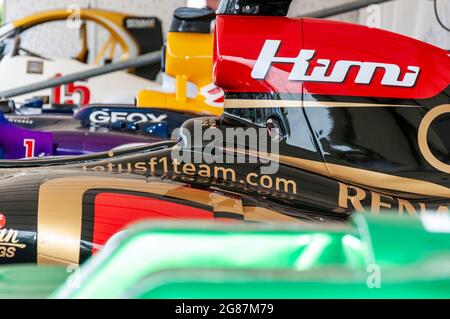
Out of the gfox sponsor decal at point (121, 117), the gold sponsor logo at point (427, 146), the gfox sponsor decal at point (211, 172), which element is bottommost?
the gfox sponsor decal at point (121, 117)

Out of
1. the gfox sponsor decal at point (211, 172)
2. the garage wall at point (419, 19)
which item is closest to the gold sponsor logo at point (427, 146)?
the gfox sponsor decal at point (211, 172)

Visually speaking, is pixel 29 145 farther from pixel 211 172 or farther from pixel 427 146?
pixel 427 146

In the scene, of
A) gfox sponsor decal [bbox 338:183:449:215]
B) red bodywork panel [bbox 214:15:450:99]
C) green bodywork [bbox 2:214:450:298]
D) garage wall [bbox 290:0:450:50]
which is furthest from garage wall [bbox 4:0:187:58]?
green bodywork [bbox 2:214:450:298]

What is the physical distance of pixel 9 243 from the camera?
1183 mm

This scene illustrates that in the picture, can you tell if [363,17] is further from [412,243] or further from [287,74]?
[412,243]

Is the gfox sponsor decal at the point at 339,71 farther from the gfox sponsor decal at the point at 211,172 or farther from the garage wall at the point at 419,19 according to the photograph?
the garage wall at the point at 419,19

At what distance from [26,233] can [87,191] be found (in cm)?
15

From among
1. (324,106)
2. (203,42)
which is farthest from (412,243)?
(203,42)

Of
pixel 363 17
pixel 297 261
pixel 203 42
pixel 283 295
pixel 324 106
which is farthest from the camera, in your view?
pixel 363 17

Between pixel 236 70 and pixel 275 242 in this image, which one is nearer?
pixel 275 242

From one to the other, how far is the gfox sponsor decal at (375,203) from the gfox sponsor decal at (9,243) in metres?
0.67

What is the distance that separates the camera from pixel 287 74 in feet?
5.19

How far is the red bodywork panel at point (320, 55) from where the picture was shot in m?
1.57
